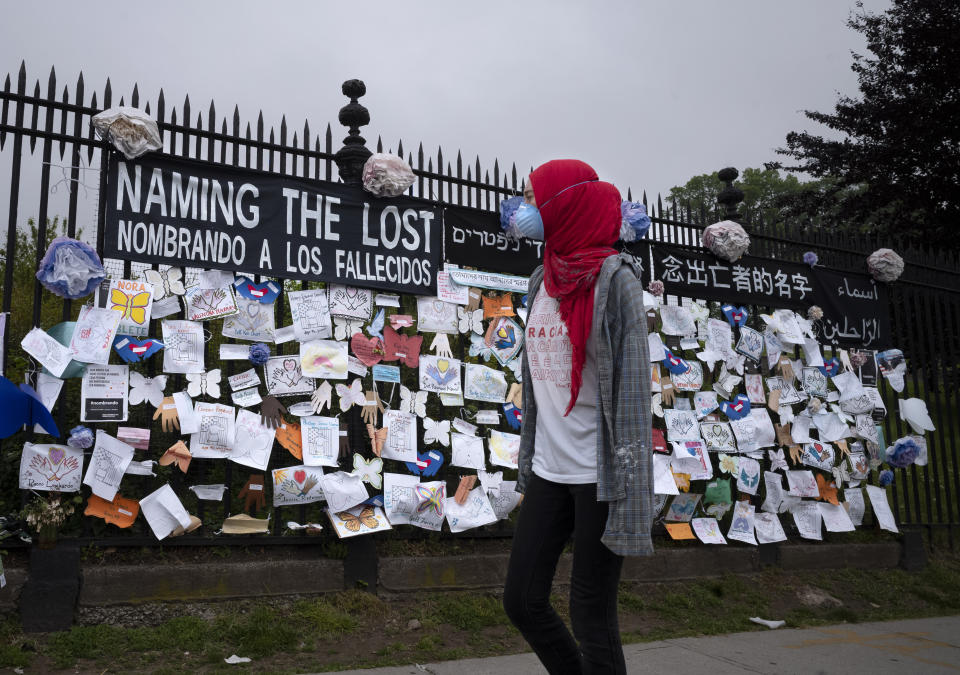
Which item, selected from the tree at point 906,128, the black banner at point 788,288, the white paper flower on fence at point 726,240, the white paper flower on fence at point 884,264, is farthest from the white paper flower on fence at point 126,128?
the tree at point 906,128

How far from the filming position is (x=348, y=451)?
4430mm

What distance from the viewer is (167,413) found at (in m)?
3.99

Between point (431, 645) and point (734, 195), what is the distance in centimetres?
461

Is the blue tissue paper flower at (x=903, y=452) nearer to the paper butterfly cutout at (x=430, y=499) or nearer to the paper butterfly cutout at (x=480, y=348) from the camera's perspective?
the paper butterfly cutout at (x=480, y=348)

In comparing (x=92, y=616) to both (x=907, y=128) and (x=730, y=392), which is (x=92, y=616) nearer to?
(x=730, y=392)

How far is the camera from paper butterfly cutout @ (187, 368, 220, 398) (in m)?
4.08

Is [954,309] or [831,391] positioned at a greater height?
[954,309]

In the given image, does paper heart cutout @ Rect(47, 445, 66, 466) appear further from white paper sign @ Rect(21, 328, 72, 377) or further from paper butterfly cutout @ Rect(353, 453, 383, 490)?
paper butterfly cutout @ Rect(353, 453, 383, 490)

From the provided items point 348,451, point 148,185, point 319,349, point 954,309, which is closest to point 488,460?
point 348,451

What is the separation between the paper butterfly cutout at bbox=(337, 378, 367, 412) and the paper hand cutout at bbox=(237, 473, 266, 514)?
650 millimetres

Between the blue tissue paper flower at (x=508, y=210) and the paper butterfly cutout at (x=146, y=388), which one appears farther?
the blue tissue paper flower at (x=508, y=210)

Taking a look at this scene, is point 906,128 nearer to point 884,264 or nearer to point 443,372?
point 884,264

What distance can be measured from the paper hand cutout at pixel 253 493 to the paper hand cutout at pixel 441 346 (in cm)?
139

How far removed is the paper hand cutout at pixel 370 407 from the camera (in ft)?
14.9
